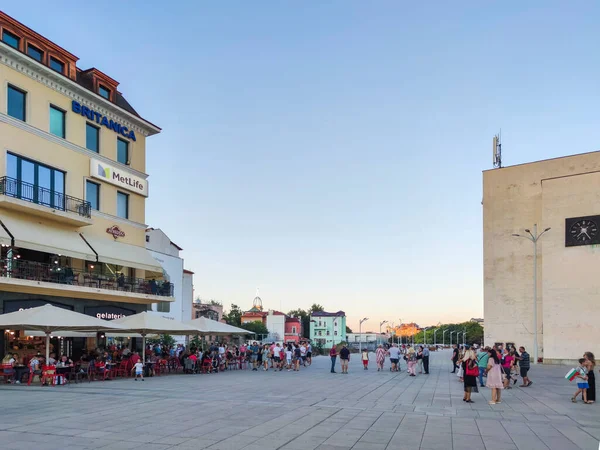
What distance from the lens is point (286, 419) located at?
1204 centimetres

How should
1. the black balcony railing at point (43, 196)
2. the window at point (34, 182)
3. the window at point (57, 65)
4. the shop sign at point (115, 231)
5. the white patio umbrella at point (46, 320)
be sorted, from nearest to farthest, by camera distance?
the white patio umbrella at point (46, 320)
the black balcony railing at point (43, 196)
the window at point (34, 182)
the window at point (57, 65)
the shop sign at point (115, 231)

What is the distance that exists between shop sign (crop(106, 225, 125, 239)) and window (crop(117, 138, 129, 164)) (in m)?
4.17

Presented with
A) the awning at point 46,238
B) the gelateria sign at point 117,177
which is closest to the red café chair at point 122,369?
the awning at point 46,238

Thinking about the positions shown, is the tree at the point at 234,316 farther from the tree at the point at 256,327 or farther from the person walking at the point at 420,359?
the person walking at the point at 420,359

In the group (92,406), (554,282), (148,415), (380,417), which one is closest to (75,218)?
(92,406)

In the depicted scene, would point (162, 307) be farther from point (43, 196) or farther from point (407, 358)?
point (407, 358)

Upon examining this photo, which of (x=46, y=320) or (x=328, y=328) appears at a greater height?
(x=46, y=320)

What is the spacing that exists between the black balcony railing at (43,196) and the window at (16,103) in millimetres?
3184

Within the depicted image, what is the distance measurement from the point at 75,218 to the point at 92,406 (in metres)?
16.4

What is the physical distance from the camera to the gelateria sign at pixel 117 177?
30780 millimetres

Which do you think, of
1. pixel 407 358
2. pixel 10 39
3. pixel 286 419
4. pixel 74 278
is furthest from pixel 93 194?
pixel 286 419

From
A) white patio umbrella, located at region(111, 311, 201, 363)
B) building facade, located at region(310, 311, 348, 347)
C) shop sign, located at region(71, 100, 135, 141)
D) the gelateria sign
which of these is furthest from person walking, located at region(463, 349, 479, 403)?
building facade, located at region(310, 311, 348, 347)

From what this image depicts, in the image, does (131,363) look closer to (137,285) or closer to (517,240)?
(137,285)

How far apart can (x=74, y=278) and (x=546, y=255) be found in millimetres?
34415
